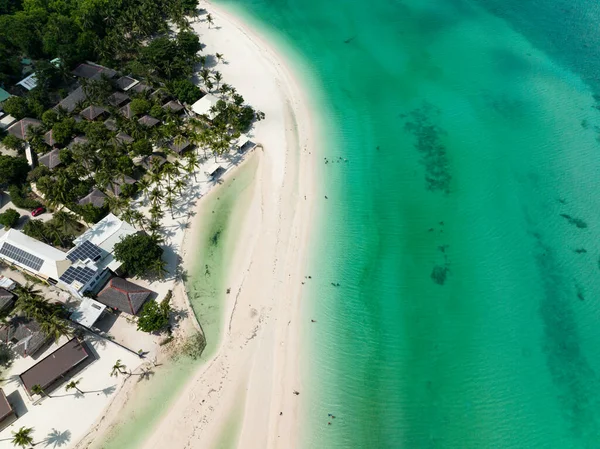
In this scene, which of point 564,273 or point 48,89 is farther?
point 48,89

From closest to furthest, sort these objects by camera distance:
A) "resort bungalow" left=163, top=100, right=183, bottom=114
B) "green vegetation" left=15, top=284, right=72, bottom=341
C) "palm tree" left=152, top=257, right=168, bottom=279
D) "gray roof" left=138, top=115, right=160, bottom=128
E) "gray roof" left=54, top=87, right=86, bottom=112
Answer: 1. "green vegetation" left=15, top=284, right=72, bottom=341
2. "palm tree" left=152, top=257, right=168, bottom=279
3. "gray roof" left=138, top=115, right=160, bottom=128
4. "gray roof" left=54, top=87, right=86, bottom=112
5. "resort bungalow" left=163, top=100, right=183, bottom=114

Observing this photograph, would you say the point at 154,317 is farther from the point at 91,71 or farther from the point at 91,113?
the point at 91,71

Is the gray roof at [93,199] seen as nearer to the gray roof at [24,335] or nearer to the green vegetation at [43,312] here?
the green vegetation at [43,312]

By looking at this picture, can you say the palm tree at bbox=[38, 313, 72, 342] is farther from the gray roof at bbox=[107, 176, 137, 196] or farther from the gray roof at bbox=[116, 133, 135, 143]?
the gray roof at bbox=[116, 133, 135, 143]

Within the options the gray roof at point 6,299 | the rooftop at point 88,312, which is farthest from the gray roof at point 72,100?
the rooftop at point 88,312

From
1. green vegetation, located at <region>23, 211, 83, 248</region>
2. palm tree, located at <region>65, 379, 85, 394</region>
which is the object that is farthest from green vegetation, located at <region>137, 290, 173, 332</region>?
green vegetation, located at <region>23, 211, 83, 248</region>

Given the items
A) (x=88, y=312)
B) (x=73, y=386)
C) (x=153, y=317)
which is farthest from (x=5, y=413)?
(x=153, y=317)

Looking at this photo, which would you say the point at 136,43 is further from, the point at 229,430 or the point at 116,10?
the point at 229,430

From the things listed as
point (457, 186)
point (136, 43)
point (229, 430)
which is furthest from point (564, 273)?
point (136, 43)
